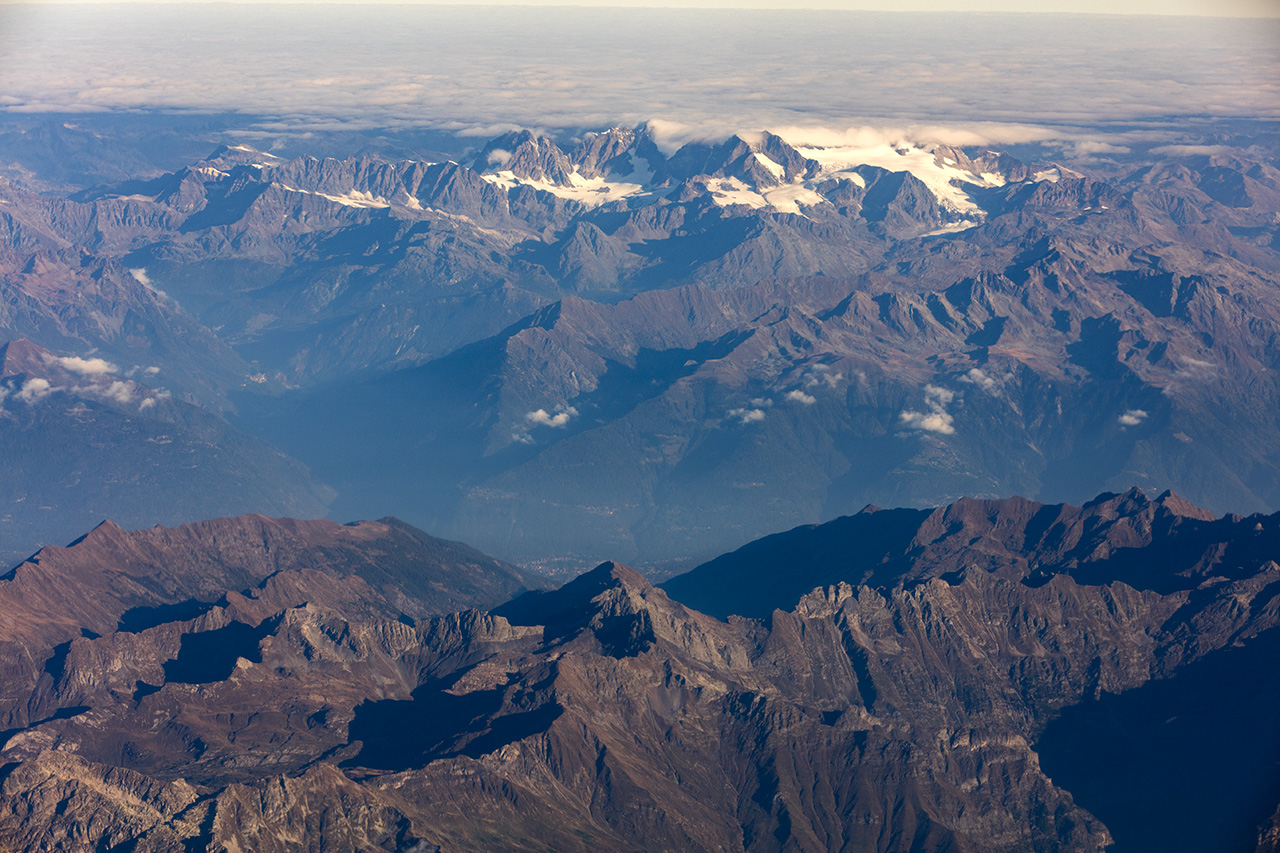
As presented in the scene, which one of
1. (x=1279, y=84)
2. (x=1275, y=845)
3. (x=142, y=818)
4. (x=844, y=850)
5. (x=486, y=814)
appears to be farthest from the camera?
(x=844, y=850)

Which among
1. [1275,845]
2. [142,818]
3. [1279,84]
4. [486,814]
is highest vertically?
[1279,84]

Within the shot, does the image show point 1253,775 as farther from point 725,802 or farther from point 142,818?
point 142,818

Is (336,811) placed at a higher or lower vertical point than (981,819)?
higher

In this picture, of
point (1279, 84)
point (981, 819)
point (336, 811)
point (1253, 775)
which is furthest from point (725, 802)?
point (1279, 84)

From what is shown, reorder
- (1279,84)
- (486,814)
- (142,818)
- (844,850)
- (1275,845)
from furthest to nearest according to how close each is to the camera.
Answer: (844,850), (486,814), (142,818), (1279,84), (1275,845)

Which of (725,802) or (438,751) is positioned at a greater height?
(438,751)

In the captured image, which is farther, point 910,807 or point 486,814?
point 910,807

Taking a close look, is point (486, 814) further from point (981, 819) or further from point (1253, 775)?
point (1253, 775)

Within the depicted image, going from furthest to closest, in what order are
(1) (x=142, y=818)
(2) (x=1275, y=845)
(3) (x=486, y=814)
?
(3) (x=486, y=814) < (1) (x=142, y=818) < (2) (x=1275, y=845)

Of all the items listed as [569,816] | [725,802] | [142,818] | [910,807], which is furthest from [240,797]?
[910,807]
